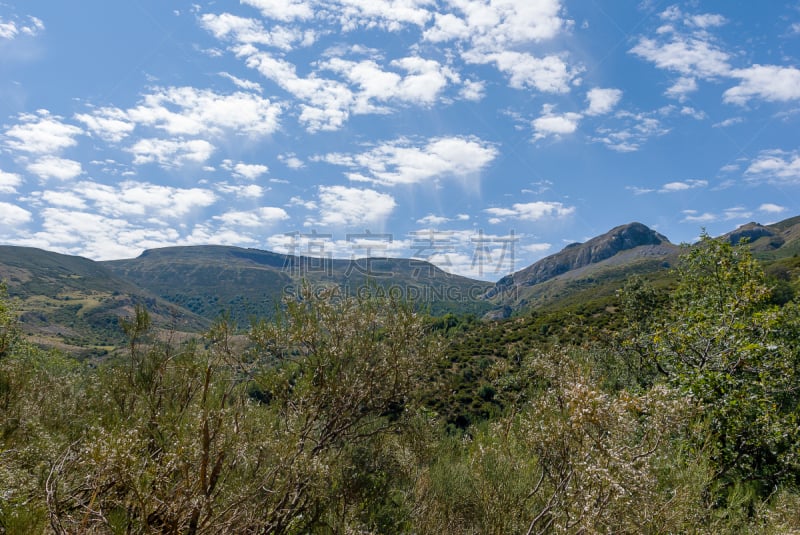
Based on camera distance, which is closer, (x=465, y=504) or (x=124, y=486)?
(x=124, y=486)

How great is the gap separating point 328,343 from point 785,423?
33.0ft

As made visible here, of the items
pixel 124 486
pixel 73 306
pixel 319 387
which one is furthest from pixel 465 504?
pixel 73 306

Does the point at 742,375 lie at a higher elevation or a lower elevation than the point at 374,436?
higher

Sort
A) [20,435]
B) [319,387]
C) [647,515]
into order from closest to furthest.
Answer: [647,515] → [319,387] → [20,435]

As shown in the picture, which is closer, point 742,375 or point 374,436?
point 374,436

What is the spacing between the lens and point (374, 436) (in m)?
8.94

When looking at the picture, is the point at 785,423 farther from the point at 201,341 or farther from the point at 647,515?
the point at 201,341

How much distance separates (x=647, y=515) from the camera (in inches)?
184

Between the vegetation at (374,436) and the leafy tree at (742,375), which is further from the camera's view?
the leafy tree at (742,375)

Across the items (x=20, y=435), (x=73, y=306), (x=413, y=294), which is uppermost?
(x=413, y=294)

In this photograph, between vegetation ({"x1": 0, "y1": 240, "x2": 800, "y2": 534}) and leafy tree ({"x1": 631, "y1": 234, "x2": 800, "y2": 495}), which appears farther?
leafy tree ({"x1": 631, "y1": 234, "x2": 800, "y2": 495})

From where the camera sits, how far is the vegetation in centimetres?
476

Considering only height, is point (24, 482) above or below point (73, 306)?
above

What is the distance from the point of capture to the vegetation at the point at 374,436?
4762 mm
